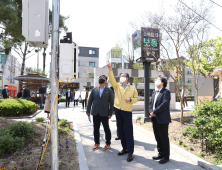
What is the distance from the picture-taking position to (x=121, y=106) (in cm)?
406

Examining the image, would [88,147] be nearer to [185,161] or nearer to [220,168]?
[185,161]

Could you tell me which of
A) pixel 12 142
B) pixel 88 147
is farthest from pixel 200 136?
pixel 12 142

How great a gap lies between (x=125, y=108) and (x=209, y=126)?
6.45ft

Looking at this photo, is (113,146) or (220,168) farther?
(113,146)

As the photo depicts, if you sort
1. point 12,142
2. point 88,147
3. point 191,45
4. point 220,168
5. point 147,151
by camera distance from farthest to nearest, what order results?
1. point 191,45
2. point 88,147
3. point 147,151
4. point 12,142
5. point 220,168

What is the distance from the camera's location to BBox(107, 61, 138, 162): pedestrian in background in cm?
398

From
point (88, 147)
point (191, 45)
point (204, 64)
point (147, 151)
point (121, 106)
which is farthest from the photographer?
point (204, 64)

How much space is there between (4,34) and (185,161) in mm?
8301

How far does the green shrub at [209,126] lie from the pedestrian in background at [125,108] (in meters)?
1.62

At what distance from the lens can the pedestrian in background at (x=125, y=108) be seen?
398 cm

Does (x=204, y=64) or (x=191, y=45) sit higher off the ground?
(x=204, y=64)

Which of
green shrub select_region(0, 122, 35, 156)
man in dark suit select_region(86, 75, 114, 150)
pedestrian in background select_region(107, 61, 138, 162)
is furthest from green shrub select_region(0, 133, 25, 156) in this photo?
pedestrian in background select_region(107, 61, 138, 162)

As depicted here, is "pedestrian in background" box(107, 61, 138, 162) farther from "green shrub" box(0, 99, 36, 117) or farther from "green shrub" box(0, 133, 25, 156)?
"green shrub" box(0, 99, 36, 117)

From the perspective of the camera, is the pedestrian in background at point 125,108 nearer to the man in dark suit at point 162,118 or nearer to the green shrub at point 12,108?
the man in dark suit at point 162,118
